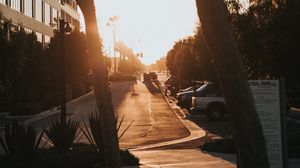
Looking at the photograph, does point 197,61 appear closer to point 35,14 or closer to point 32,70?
point 32,70

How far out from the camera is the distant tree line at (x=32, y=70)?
Answer: 33.5 metres

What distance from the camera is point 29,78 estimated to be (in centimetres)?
4328

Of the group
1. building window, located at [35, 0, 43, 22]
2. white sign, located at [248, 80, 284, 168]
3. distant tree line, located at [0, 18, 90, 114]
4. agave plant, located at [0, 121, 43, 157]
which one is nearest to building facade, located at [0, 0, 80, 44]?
building window, located at [35, 0, 43, 22]

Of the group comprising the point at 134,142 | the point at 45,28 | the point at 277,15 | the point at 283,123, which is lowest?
the point at 134,142

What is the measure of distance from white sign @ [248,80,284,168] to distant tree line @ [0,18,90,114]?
82.0 feet

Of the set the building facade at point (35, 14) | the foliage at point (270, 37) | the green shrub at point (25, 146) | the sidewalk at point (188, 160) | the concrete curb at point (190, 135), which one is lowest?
the concrete curb at point (190, 135)

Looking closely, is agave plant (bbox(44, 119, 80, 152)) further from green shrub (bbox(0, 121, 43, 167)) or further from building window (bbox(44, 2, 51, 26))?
building window (bbox(44, 2, 51, 26))

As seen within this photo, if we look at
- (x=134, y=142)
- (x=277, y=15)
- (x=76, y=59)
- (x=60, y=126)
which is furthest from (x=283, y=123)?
(x=76, y=59)

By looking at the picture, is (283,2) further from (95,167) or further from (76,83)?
(76,83)

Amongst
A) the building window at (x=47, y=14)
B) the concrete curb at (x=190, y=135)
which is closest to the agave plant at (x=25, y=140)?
the concrete curb at (x=190, y=135)

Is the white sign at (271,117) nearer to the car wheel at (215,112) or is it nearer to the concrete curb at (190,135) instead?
the concrete curb at (190,135)

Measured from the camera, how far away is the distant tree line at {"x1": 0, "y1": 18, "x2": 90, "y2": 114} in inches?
1319

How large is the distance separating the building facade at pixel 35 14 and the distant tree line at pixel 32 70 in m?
4.08

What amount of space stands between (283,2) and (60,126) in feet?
25.0
